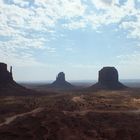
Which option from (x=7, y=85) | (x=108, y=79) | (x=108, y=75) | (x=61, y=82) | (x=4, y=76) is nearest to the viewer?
(x=7, y=85)

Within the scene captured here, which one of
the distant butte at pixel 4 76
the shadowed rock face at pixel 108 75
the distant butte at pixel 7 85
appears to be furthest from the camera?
the shadowed rock face at pixel 108 75

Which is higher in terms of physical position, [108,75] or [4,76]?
[108,75]

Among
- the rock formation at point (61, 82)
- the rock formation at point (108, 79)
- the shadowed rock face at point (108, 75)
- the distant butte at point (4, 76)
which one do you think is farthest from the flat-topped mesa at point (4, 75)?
the rock formation at point (61, 82)

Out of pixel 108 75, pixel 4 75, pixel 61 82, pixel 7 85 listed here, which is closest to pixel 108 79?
pixel 108 75

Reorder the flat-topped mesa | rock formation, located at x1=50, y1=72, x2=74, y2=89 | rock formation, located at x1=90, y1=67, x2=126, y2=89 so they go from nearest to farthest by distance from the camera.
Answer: the flat-topped mesa, rock formation, located at x1=90, y1=67, x2=126, y2=89, rock formation, located at x1=50, y1=72, x2=74, y2=89

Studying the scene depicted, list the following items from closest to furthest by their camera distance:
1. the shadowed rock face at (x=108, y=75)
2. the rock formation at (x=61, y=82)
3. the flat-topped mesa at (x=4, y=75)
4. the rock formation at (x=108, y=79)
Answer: the flat-topped mesa at (x=4, y=75) → the rock formation at (x=108, y=79) → the shadowed rock face at (x=108, y=75) → the rock formation at (x=61, y=82)

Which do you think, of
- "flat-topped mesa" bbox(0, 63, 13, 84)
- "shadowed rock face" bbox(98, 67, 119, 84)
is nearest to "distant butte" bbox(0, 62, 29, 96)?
"flat-topped mesa" bbox(0, 63, 13, 84)

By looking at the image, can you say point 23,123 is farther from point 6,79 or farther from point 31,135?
point 6,79

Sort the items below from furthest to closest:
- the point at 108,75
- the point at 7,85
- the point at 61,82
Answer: the point at 61,82 → the point at 108,75 → the point at 7,85

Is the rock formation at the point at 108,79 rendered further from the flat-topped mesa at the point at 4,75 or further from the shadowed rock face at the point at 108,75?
the flat-topped mesa at the point at 4,75

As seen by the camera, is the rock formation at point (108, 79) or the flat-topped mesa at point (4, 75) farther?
the rock formation at point (108, 79)

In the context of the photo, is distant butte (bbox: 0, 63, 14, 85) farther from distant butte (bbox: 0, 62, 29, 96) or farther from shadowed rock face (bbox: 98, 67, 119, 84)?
shadowed rock face (bbox: 98, 67, 119, 84)

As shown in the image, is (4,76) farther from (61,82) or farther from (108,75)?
(61,82)

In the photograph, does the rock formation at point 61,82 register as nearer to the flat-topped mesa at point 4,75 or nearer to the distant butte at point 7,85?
the distant butte at point 7,85
